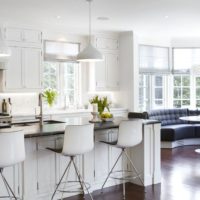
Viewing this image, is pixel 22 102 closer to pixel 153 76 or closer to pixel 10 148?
pixel 153 76

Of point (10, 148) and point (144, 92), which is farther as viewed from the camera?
point (144, 92)

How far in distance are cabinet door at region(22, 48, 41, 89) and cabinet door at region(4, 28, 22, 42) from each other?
0.26 metres

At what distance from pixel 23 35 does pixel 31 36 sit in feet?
0.60

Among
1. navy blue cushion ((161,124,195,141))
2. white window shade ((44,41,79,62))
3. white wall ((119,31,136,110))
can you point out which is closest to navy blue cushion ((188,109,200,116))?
navy blue cushion ((161,124,195,141))

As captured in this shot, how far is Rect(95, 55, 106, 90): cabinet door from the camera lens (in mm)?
8062

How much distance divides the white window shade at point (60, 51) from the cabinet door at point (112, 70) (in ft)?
2.82

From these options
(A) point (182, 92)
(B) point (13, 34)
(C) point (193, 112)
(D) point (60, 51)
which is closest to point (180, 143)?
(C) point (193, 112)

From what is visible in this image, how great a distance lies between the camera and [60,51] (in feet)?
25.4

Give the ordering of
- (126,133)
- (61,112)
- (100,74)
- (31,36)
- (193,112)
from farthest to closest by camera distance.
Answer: (193,112) → (100,74) → (61,112) → (31,36) → (126,133)

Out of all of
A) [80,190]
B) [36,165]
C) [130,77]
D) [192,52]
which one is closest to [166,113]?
[130,77]

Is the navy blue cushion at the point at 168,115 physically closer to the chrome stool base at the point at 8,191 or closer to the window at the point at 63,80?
the window at the point at 63,80

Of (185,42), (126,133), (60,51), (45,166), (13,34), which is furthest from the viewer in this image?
(185,42)

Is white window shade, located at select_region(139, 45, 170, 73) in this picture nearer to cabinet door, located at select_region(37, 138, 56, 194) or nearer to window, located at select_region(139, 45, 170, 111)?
window, located at select_region(139, 45, 170, 111)

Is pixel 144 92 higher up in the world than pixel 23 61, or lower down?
lower down
